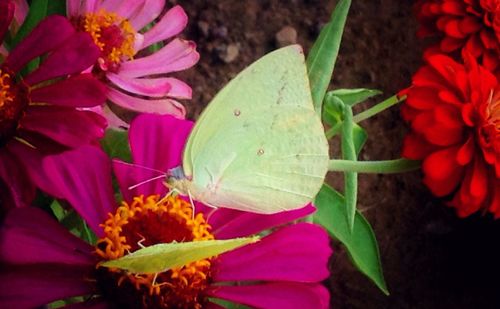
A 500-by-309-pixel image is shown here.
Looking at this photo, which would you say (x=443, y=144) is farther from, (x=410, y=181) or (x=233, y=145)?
(x=410, y=181)

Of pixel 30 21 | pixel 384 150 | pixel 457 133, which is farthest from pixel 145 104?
pixel 384 150

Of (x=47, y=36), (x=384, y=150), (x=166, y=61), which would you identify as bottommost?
(x=384, y=150)

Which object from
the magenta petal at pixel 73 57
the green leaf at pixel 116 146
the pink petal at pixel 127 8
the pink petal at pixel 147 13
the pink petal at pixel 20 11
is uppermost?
the magenta petal at pixel 73 57

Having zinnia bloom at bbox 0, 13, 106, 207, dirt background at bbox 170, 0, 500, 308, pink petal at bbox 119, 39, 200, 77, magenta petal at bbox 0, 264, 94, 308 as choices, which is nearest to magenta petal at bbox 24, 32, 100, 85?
zinnia bloom at bbox 0, 13, 106, 207

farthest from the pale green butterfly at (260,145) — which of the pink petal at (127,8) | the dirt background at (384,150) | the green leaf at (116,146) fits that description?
the dirt background at (384,150)

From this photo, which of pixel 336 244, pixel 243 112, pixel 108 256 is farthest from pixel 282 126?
pixel 336 244

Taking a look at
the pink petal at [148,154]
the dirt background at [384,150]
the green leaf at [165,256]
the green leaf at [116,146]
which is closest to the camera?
the green leaf at [165,256]

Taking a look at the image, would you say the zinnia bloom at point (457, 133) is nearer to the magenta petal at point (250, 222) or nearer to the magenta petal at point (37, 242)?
the magenta petal at point (250, 222)

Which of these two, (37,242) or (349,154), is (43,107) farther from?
(349,154)
